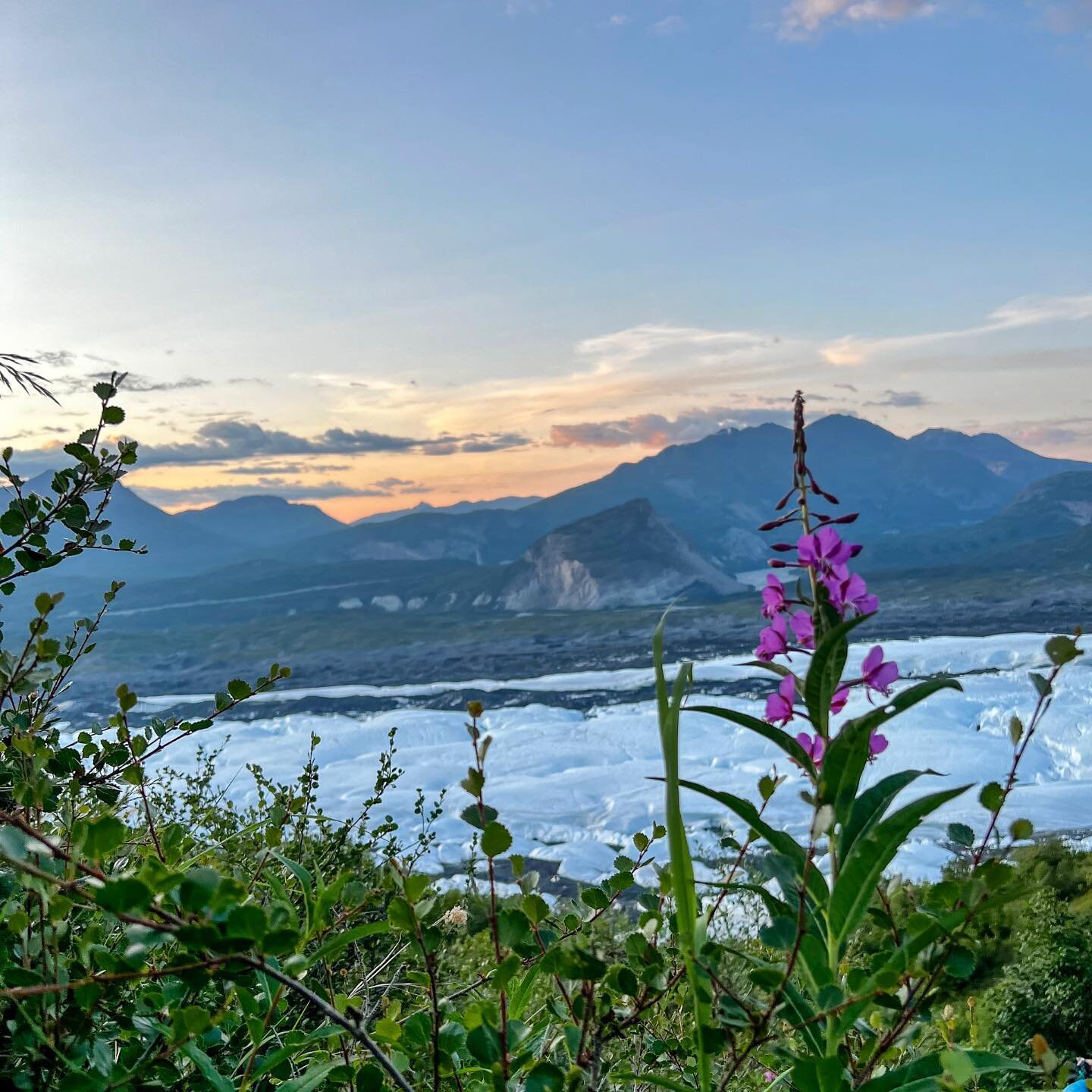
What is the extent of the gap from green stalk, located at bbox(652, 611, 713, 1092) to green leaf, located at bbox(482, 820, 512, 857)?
163mm

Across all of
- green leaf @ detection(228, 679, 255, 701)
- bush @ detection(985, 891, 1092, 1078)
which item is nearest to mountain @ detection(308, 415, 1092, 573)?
bush @ detection(985, 891, 1092, 1078)

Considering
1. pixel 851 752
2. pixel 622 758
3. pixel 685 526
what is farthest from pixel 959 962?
pixel 685 526

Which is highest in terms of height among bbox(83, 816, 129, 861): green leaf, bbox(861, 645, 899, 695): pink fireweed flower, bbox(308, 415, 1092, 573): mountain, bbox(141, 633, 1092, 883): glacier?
bbox(308, 415, 1092, 573): mountain

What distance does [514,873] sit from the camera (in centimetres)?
108

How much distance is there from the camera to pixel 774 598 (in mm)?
1391

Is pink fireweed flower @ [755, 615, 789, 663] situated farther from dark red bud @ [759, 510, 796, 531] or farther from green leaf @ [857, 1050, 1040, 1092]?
green leaf @ [857, 1050, 1040, 1092]

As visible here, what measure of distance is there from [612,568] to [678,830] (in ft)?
316

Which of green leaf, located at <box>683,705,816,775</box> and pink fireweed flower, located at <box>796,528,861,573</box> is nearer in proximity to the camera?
green leaf, located at <box>683,705,816,775</box>

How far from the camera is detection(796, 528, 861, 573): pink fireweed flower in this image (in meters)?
1.30

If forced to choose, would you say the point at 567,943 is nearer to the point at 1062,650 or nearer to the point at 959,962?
the point at 959,962

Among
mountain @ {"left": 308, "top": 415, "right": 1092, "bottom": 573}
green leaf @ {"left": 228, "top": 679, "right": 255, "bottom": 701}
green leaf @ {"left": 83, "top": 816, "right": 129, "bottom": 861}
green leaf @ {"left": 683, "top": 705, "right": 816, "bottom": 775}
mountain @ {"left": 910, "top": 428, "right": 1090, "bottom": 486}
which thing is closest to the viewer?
green leaf @ {"left": 83, "top": 816, "right": 129, "bottom": 861}

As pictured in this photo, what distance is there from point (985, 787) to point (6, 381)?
254cm

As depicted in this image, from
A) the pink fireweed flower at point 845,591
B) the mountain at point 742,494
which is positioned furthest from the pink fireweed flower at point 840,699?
the mountain at point 742,494

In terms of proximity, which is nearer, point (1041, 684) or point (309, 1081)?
point (309, 1081)
